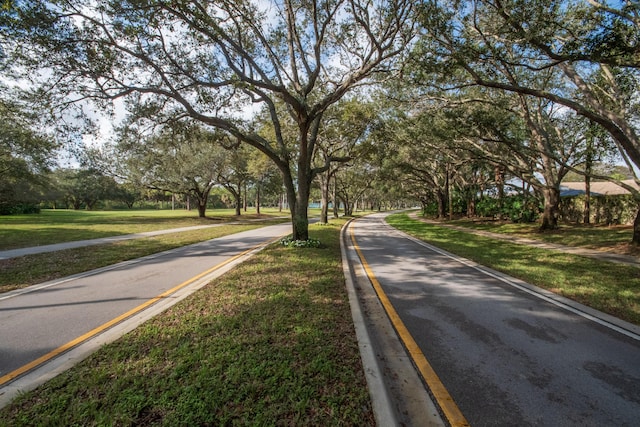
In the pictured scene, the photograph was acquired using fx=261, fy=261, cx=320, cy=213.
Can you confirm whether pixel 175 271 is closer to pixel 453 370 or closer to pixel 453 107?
pixel 453 370

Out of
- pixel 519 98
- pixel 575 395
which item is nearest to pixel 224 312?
pixel 575 395

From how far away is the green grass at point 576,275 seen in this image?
4887mm

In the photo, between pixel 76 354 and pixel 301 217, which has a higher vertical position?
pixel 301 217

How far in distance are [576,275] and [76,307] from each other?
11.1 meters

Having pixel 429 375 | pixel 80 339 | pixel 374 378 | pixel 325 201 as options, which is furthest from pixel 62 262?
pixel 325 201

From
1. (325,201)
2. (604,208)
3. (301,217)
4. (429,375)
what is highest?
(325,201)

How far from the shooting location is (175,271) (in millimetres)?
7035

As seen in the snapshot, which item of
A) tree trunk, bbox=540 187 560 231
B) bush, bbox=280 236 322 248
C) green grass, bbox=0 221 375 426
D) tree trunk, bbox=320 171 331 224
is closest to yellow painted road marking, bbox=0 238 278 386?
green grass, bbox=0 221 375 426

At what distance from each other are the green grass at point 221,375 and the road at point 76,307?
540mm

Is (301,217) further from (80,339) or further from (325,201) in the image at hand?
(325,201)

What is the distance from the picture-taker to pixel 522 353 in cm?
326

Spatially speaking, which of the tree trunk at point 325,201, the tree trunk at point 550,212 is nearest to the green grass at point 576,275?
the tree trunk at point 550,212

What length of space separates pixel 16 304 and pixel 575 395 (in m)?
8.28

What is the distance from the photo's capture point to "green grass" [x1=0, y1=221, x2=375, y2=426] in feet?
7.14
